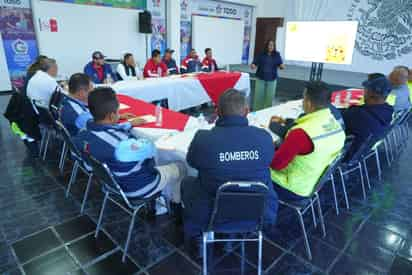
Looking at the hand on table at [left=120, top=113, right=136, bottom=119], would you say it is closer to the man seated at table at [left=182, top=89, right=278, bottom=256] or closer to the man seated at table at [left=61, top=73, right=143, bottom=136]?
the man seated at table at [left=61, top=73, right=143, bottom=136]

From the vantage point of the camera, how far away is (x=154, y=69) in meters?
5.07

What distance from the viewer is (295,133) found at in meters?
1.50

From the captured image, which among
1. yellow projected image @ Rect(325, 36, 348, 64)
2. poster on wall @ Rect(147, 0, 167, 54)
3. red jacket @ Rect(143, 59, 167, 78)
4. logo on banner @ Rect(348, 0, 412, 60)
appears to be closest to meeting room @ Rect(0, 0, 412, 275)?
red jacket @ Rect(143, 59, 167, 78)

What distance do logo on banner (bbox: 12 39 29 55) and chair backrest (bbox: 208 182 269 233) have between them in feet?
19.8

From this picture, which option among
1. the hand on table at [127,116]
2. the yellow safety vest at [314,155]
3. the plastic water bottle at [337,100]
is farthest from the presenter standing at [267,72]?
the yellow safety vest at [314,155]

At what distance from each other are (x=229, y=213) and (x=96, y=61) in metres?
3.91

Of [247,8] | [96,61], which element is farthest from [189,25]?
[96,61]

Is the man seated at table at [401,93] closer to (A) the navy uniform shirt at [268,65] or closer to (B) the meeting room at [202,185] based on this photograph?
(B) the meeting room at [202,185]

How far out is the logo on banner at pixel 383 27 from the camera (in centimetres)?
552

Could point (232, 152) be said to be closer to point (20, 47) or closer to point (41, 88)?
point (41, 88)

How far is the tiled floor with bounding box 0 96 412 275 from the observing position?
1.60 metres

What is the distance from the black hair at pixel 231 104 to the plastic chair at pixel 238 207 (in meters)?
0.35

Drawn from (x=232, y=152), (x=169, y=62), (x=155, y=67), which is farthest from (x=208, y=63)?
(x=232, y=152)

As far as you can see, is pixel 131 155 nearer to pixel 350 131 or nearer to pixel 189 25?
pixel 350 131
